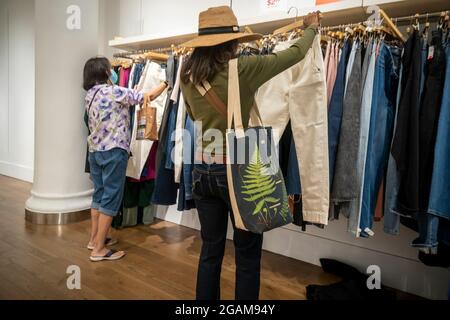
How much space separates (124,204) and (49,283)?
1072 mm

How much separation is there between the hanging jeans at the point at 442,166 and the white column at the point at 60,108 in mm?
2772

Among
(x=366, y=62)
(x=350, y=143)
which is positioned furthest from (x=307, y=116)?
(x=366, y=62)

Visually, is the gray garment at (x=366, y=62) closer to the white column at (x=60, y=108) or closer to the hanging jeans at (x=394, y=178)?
the hanging jeans at (x=394, y=178)

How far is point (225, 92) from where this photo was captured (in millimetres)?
1294

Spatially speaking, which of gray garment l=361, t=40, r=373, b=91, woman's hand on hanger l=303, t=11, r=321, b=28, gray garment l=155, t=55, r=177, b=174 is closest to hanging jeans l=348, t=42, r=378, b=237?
gray garment l=361, t=40, r=373, b=91

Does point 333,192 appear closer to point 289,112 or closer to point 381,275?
point 289,112

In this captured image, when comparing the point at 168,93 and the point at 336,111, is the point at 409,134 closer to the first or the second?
the point at 336,111

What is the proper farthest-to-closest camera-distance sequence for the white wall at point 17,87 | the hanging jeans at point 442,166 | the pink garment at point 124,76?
the white wall at point 17,87, the pink garment at point 124,76, the hanging jeans at point 442,166

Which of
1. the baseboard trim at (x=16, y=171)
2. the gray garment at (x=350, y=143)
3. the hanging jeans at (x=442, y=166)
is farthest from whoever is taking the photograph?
the baseboard trim at (x=16, y=171)

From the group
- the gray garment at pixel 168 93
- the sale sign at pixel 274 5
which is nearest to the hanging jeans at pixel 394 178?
the sale sign at pixel 274 5

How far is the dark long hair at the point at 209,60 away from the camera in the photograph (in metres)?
1.30

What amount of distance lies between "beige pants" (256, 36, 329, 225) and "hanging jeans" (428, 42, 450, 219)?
0.45m

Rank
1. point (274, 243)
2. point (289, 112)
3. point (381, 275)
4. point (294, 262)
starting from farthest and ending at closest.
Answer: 1. point (274, 243)
2. point (294, 262)
3. point (381, 275)
4. point (289, 112)
